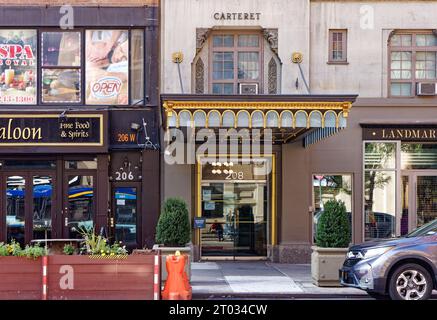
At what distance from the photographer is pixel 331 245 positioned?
13.7 meters

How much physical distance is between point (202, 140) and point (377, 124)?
4.62 meters

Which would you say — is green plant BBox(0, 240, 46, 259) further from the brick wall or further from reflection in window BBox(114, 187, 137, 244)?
the brick wall

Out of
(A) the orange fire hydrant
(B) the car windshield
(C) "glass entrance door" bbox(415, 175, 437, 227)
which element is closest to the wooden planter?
(A) the orange fire hydrant

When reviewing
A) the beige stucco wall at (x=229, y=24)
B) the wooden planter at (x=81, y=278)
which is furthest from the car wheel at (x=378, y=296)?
the beige stucco wall at (x=229, y=24)

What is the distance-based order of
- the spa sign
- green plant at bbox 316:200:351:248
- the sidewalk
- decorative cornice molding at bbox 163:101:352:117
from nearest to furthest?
the sidewalk < green plant at bbox 316:200:351:248 < decorative cornice molding at bbox 163:101:352:117 < the spa sign

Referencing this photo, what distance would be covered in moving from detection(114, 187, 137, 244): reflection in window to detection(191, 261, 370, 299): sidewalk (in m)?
2.10

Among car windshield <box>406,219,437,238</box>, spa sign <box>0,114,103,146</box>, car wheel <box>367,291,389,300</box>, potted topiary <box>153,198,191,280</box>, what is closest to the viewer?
car windshield <box>406,219,437,238</box>

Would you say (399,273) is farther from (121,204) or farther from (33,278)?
(121,204)

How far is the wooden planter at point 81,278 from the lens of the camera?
11.4 metres

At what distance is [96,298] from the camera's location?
37.2 feet

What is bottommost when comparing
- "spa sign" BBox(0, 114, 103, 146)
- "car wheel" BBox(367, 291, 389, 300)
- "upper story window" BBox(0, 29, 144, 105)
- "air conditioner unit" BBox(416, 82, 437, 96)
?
"car wheel" BBox(367, 291, 389, 300)

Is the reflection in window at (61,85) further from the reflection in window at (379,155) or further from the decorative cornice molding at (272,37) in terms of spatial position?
the reflection in window at (379,155)

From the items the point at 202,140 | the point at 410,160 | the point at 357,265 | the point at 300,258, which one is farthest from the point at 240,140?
the point at 357,265

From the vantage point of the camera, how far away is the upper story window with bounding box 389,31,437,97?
17.8 metres
